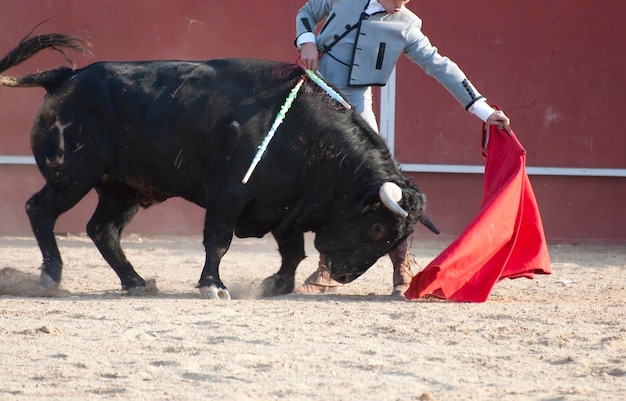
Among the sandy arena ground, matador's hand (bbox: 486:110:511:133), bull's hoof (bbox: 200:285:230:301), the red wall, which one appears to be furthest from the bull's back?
the red wall

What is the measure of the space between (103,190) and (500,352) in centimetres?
257

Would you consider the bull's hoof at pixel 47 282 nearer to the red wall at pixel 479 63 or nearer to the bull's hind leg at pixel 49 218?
the bull's hind leg at pixel 49 218

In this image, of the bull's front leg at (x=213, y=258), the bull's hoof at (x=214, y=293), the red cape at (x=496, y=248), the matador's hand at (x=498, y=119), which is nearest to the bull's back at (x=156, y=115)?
the bull's front leg at (x=213, y=258)

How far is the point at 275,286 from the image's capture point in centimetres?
589

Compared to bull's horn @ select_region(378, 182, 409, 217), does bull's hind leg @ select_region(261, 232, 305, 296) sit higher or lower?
lower

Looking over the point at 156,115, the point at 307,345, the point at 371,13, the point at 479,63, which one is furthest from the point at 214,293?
the point at 479,63

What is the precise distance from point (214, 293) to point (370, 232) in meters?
0.82

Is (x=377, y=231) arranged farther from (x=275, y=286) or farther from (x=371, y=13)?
(x=371, y=13)

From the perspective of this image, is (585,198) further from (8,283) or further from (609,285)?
(8,283)

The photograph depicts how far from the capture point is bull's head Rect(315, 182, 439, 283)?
17.8 ft

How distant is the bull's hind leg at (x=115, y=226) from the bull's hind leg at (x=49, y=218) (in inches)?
9.9

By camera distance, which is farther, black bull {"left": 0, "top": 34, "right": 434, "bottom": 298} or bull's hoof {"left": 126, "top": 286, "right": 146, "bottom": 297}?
bull's hoof {"left": 126, "top": 286, "right": 146, "bottom": 297}

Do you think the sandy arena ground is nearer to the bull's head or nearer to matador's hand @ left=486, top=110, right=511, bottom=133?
the bull's head

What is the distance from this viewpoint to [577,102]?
28.3ft
